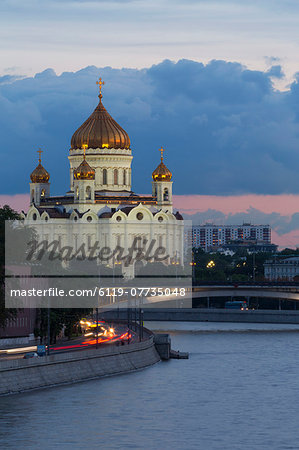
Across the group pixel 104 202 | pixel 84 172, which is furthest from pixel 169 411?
pixel 104 202

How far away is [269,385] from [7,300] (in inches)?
387

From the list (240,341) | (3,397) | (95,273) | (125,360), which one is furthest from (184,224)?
(3,397)

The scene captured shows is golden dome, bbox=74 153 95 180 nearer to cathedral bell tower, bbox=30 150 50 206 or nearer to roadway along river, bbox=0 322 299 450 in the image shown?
cathedral bell tower, bbox=30 150 50 206

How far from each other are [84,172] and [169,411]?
6727cm

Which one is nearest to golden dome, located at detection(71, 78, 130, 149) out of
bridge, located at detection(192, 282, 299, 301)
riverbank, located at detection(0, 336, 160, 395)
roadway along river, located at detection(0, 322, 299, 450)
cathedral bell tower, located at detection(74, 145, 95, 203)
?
cathedral bell tower, located at detection(74, 145, 95, 203)

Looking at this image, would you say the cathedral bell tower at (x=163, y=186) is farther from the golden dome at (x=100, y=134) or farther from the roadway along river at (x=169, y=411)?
the roadway along river at (x=169, y=411)

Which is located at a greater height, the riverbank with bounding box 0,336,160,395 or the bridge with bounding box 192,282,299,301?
the bridge with bounding box 192,282,299,301

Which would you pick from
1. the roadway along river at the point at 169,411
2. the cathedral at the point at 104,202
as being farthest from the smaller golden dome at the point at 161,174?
the roadway along river at the point at 169,411

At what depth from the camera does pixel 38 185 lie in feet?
392

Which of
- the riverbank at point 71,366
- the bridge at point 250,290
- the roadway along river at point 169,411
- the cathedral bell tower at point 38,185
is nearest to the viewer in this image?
the roadway along river at point 169,411

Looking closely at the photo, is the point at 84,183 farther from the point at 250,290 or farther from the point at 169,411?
the point at 169,411

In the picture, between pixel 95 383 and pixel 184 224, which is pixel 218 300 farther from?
pixel 95 383

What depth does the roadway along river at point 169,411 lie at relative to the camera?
4103 centimetres

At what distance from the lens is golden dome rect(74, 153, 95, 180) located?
112125 millimetres
